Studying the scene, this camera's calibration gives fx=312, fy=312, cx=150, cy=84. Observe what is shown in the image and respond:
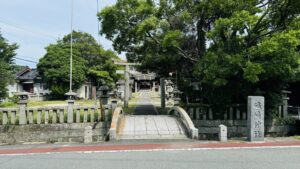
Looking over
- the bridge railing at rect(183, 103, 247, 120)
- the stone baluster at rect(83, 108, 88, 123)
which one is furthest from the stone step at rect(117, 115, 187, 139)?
the stone baluster at rect(83, 108, 88, 123)

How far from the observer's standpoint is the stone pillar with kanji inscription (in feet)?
38.6

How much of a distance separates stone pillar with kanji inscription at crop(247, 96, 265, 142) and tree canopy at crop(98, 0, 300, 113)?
0.84 m

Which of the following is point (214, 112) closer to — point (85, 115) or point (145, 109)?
point (85, 115)

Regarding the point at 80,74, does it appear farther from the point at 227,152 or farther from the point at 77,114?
the point at 227,152

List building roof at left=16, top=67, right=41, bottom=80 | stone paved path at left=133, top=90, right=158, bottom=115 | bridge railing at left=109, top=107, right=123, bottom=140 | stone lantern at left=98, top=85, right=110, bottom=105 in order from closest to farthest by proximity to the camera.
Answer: bridge railing at left=109, top=107, right=123, bottom=140, stone lantern at left=98, top=85, right=110, bottom=105, stone paved path at left=133, top=90, right=158, bottom=115, building roof at left=16, top=67, right=41, bottom=80

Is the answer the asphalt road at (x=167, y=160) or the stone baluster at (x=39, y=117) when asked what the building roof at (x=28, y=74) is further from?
the asphalt road at (x=167, y=160)

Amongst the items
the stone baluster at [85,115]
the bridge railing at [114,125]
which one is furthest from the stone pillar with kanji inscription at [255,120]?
the stone baluster at [85,115]

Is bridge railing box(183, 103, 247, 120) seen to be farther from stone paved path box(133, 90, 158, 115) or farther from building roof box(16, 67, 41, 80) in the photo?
building roof box(16, 67, 41, 80)

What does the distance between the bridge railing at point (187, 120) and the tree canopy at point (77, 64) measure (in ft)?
71.1

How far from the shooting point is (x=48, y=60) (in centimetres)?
3600

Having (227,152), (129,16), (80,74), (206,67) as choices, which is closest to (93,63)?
(80,74)

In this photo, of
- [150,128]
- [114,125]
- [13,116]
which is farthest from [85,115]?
[150,128]

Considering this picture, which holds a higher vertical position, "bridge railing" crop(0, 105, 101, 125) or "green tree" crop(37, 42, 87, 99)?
"green tree" crop(37, 42, 87, 99)

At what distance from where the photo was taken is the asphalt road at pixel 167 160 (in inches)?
299
